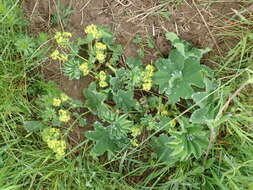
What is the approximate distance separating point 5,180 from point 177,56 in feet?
3.58

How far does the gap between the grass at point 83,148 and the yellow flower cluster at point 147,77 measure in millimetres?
337

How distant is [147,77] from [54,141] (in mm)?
567

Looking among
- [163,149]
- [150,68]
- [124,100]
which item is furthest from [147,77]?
[163,149]

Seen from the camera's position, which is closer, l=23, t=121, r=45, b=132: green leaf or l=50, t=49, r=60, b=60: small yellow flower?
l=50, t=49, r=60, b=60: small yellow flower

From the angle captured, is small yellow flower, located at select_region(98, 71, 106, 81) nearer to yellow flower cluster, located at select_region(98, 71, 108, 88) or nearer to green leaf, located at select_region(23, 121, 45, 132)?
yellow flower cluster, located at select_region(98, 71, 108, 88)

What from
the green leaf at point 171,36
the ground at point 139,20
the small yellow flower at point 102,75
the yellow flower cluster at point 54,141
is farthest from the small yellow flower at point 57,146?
the green leaf at point 171,36

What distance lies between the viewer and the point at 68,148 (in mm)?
2158

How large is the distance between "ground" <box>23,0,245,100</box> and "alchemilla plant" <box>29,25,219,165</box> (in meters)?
0.07

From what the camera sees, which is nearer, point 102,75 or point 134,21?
point 102,75

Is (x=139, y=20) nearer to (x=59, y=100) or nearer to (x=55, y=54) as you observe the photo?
(x=55, y=54)

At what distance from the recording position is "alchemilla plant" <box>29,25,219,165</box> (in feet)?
6.39

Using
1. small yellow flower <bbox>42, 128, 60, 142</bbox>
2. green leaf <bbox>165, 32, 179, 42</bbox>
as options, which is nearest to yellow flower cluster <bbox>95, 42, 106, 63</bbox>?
green leaf <bbox>165, 32, 179, 42</bbox>

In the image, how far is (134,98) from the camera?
213 centimetres

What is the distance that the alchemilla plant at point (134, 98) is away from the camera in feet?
6.39
